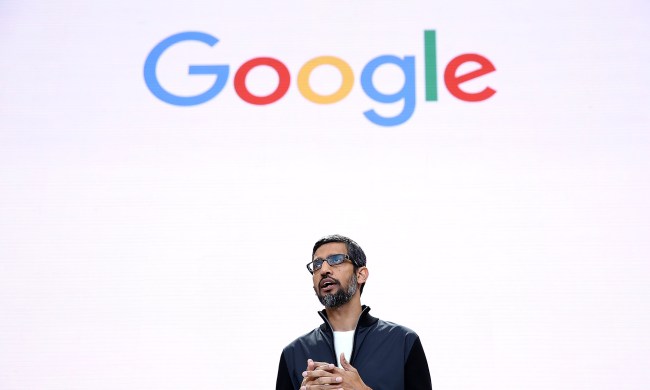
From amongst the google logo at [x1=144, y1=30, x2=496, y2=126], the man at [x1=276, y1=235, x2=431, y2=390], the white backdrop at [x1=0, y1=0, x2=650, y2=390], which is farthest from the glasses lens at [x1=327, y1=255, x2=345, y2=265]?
the google logo at [x1=144, y1=30, x2=496, y2=126]

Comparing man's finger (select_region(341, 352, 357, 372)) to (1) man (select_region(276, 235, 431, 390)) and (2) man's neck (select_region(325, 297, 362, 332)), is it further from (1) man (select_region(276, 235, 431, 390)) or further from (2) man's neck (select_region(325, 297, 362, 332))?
(2) man's neck (select_region(325, 297, 362, 332))

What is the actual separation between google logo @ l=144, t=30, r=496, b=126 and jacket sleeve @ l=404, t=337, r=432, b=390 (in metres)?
1.23

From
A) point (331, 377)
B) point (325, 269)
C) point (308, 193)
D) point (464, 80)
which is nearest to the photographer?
point (331, 377)

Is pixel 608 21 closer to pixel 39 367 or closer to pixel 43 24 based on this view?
pixel 43 24

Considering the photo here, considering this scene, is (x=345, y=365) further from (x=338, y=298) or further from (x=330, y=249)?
(x=330, y=249)

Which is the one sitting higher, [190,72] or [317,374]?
[190,72]

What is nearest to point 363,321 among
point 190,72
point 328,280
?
point 328,280

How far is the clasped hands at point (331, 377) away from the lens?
188 cm

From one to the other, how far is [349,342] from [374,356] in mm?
100

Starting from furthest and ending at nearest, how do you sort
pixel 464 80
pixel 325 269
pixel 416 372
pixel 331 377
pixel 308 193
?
1. pixel 464 80
2. pixel 308 193
3. pixel 325 269
4. pixel 416 372
5. pixel 331 377

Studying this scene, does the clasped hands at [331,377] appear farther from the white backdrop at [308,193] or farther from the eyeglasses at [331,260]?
the white backdrop at [308,193]

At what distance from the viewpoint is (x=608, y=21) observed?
3129mm

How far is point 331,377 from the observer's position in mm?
1890

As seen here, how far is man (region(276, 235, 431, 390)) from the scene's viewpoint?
2018 millimetres
